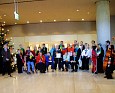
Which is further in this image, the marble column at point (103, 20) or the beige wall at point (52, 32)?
the beige wall at point (52, 32)

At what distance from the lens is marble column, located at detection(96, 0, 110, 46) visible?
1135 centimetres

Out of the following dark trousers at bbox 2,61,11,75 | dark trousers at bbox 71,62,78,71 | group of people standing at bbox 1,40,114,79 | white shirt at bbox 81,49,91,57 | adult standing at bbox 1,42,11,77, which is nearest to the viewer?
adult standing at bbox 1,42,11,77

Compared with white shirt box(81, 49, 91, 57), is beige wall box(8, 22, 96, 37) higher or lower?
higher

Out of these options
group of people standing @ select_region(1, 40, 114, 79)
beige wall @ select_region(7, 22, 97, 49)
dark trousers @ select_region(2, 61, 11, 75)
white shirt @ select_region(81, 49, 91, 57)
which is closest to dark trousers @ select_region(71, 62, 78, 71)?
group of people standing @ select_region(1, 40, 114, 79)

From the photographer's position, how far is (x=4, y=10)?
13383mm

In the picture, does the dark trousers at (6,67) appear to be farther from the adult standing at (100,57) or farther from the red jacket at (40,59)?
the adult standing at (100,57)

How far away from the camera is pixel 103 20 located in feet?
37.6

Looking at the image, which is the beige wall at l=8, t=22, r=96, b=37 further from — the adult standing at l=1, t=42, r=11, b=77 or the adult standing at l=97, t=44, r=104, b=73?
the adult standing at l=1, t=42, r=11, b=77

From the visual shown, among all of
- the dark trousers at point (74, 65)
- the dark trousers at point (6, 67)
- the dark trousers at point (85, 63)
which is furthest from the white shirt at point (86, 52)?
the dark trousers at point (6, 67)

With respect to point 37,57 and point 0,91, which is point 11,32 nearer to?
point 37,57

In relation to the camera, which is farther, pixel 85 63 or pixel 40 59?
pixel 85 63

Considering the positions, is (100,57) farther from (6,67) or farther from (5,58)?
(6,67)

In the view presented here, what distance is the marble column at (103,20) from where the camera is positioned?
11.4 meters

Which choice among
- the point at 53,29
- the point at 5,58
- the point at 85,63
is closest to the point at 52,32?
the point at 53,29
